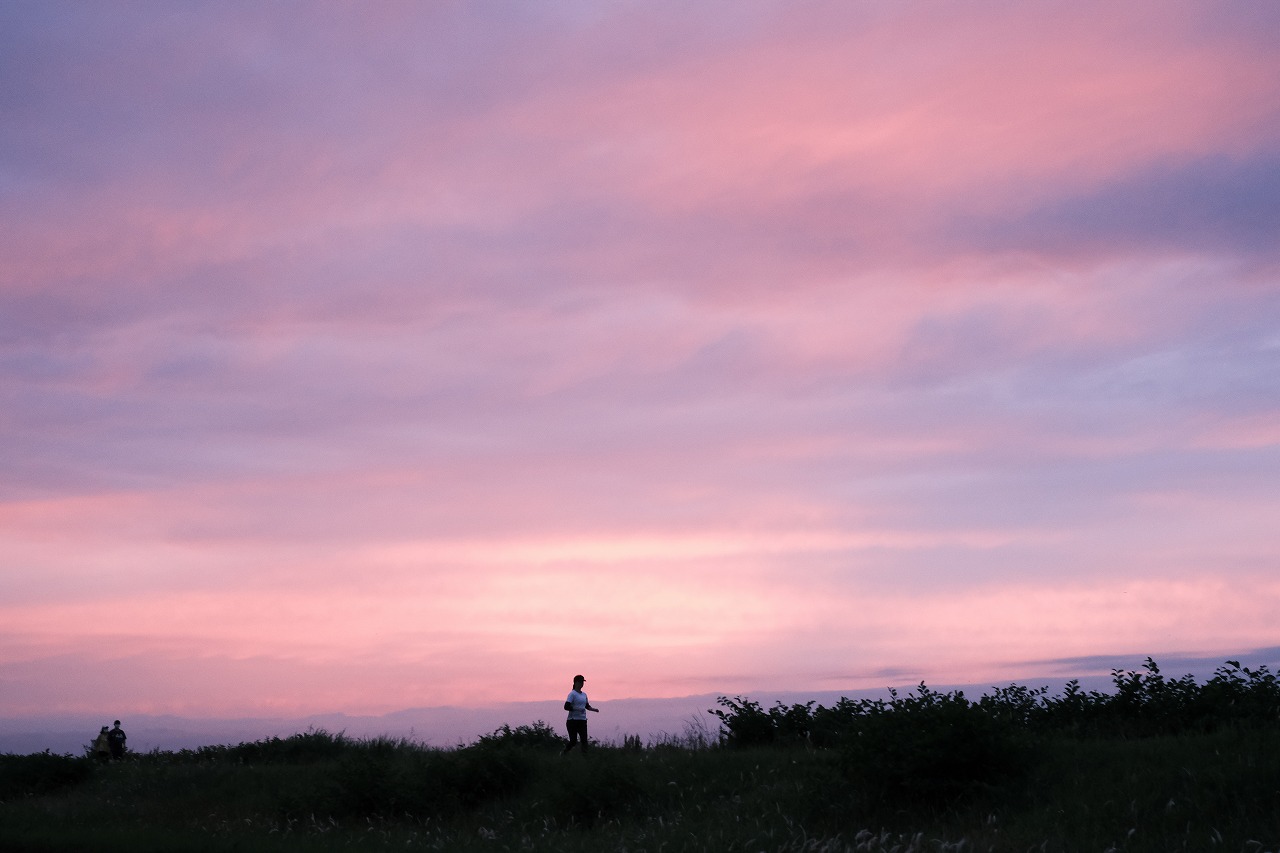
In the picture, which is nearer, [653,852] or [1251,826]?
[1251,826]

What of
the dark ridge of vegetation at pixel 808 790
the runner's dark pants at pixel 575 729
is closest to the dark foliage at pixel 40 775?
the dark ridge of vegetation at pixel 808 790

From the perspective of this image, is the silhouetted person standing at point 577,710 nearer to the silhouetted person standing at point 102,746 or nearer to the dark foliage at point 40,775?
the dark foliage at point 40,775

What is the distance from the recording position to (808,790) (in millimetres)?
19078

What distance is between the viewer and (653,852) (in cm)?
1623

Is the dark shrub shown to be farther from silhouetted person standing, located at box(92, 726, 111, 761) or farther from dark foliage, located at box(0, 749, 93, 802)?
silhouetted person standing, located at box(92, 726, 111, 761)

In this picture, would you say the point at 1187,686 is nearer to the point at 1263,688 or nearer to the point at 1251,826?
the point at 1263,688

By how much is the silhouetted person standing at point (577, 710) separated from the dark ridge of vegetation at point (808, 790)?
2.33 ft

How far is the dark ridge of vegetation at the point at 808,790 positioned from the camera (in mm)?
15891

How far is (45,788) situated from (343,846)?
1874 cm

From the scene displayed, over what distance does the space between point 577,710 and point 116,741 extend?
2026 centimetres

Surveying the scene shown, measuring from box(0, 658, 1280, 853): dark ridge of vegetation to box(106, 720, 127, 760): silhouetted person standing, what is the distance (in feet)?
27.9

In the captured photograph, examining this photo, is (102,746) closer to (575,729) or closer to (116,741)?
(116,741)

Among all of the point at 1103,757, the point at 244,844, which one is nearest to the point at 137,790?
the point at 244,844

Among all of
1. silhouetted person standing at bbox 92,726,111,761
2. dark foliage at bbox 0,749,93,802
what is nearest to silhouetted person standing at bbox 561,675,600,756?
dark foliage at bbox 0,749,93,802
